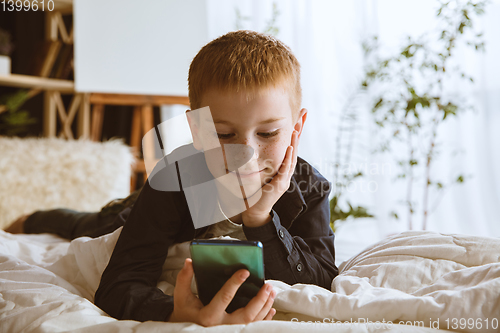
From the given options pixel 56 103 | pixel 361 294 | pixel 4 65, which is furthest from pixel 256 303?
pixel 56 103

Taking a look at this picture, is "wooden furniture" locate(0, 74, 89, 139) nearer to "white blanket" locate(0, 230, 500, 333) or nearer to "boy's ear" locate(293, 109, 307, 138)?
"white blanket" locate(0, 230, 500, 333)

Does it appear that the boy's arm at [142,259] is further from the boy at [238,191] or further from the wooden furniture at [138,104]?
the wooden furniture at [138,104]

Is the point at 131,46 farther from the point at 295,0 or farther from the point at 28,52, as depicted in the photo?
the point at 295,0

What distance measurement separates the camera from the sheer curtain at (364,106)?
208 cm

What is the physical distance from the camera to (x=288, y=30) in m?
2.64

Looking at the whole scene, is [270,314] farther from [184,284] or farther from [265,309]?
[184,284]

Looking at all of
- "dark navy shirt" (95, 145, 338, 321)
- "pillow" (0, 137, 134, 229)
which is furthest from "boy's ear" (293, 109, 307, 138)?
"pillow" (0, 137, 134, 229)

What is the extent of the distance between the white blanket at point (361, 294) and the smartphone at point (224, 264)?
0.05 metres

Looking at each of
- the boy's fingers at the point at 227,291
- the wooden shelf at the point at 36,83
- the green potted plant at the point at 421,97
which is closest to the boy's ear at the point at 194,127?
the boy's fingers at the point at 227,291

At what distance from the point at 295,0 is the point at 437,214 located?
5.05ft

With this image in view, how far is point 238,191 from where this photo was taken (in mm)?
716

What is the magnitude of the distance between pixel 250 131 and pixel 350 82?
1.87m

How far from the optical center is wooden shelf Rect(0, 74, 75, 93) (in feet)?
7.80

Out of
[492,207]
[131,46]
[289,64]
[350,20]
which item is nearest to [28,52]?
[131,46]
